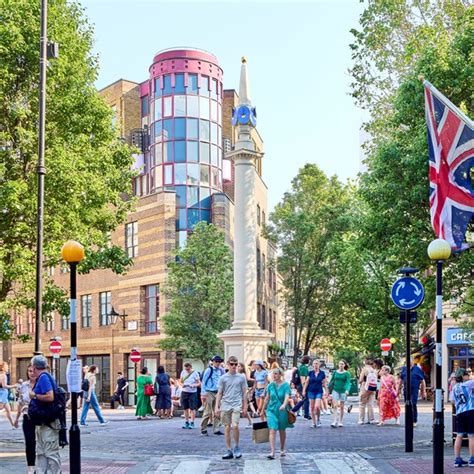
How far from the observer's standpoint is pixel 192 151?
50500 millimetres

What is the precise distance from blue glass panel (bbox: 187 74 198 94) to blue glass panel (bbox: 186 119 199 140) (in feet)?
5.62

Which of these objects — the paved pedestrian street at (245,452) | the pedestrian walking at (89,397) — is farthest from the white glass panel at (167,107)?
the paved pedestrian street at (245,452)

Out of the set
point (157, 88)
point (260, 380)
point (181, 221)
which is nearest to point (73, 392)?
point (260, 380)

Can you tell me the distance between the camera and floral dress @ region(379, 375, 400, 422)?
22.4m

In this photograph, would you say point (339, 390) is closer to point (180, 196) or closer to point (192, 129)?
point (180, 196)

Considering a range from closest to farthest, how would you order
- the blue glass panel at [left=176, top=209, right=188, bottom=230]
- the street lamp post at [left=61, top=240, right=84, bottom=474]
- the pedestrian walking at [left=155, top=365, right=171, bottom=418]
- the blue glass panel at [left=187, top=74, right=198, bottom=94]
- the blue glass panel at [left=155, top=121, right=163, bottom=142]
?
the street lamp post at [left=61, top=240, right=84, bottom=474]
the pedestrian walking at [left=155, top=365, right=171, bottom=418]
the blue glass panel at [left=176, top=209, right=188, bottom=230]
the blue glass panel at [left=187, top=74, right=198, bottom=94]
the blue glass panel at [left=155, top=121, right=163, bottom=142]

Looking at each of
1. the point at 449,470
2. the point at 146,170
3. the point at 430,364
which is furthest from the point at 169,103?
the point at 449,470

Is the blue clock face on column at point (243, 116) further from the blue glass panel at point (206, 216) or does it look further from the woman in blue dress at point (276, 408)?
the blue glass panel at point (206, 216)

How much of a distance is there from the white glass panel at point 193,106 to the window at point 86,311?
1307 cm

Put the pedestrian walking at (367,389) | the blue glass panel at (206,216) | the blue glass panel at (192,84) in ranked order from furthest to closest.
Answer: the blue glass panel at (192,84)
the blue glass panel at (206,216)
the pedestrian walking at (367,389)

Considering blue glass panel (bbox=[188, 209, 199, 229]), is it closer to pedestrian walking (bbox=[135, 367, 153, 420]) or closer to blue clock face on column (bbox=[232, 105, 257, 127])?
blue clock face on column (bbox=[232, 105, 257, 127])

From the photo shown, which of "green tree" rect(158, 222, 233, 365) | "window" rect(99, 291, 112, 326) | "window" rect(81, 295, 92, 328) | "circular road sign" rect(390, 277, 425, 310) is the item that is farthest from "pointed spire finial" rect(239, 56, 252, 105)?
"window" rect(81, 295, 92, 328)

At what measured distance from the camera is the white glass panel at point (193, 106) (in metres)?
50.4

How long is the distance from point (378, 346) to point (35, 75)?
3144cm
